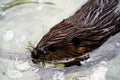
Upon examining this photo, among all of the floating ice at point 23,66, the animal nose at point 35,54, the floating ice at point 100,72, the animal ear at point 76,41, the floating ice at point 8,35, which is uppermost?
the floating ice at point 8,35

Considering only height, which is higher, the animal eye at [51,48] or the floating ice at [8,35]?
the floating ice at [8,35]

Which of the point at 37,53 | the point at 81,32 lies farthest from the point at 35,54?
the point at 81,32

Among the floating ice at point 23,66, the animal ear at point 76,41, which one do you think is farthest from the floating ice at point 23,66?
the animal ear at point 76,41

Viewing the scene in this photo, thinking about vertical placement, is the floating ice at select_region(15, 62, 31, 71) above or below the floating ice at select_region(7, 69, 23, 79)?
above

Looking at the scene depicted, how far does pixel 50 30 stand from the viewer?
1349mm

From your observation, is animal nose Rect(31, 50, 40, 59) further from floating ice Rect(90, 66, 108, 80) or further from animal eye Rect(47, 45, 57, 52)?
floating ice Rect(90, 66, 108, 80)

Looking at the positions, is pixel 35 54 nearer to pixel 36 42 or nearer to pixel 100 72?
pixel 36 42

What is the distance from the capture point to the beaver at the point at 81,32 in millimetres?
1326

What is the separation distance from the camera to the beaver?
1.33 m

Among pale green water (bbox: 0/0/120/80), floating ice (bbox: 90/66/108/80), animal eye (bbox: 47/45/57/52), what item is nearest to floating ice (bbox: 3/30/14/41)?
pale green water (bbox: 0/0/120/80)

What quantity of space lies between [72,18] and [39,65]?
142 millimetres

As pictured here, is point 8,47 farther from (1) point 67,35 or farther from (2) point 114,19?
(2) point 114,19

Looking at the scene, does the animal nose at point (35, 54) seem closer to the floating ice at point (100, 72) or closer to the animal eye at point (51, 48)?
the animal eye at point (51, 48)

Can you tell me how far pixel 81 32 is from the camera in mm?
1330
